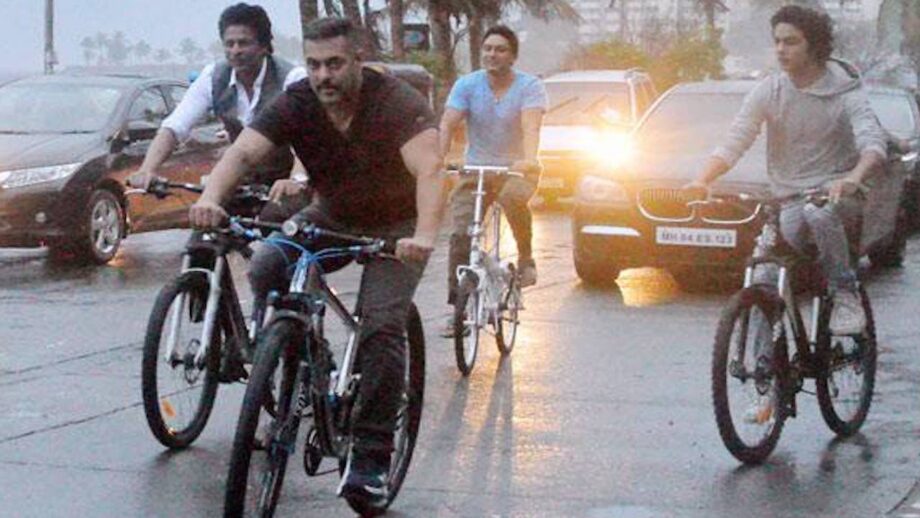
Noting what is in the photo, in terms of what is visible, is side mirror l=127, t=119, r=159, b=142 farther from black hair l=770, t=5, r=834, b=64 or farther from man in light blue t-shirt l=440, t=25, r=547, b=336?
black hair l=770, t=5, r=834, b=64

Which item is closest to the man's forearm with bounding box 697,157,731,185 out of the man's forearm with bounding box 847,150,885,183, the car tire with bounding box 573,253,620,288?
the man's forearm with bounding box 847,150,885,183

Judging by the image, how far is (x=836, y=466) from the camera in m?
8.20

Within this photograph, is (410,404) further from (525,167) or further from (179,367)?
(525,167)

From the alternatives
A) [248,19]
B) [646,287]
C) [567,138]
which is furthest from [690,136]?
[567,138]

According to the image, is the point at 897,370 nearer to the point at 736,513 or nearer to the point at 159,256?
the point at 736,513

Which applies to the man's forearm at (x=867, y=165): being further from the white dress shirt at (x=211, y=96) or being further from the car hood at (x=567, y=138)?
the car hood at (x=567, y=138)

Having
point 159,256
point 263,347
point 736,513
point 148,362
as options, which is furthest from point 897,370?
point 159,256

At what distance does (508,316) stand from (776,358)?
3189 millimetres

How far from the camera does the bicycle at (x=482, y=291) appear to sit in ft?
34.5

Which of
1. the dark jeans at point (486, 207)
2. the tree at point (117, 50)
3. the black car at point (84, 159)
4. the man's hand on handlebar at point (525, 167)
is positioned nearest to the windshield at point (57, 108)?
the black car at point (84, 159)

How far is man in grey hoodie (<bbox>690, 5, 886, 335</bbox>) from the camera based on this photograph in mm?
8570

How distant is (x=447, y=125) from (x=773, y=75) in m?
2.97

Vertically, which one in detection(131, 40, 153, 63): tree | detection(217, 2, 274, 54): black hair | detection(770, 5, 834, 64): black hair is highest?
detection(217, 2, 274, 54): black hair

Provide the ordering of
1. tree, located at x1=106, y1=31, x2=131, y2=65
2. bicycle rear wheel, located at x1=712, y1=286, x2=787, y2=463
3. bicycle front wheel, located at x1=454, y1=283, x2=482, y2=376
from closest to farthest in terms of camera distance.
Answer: bicycle rear wheel, located at x1=712, y1=286, x2=787, y2=463, bicycle front wheel, located at x1=454, y1=283, x2=482, y2=376, tree, located at x1=106, y1=31, x2=131, y2=65
